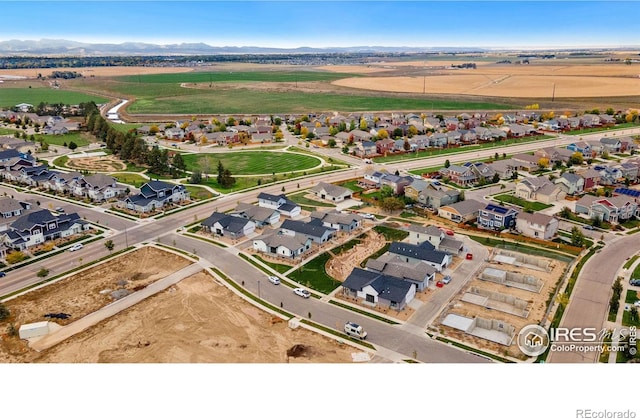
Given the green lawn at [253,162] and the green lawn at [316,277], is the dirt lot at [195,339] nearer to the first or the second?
the green lawn at [316,277]

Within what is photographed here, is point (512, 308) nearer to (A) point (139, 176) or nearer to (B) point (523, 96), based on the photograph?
(A) point (139, 176)

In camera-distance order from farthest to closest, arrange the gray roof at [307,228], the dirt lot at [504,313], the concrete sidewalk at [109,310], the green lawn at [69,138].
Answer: the green lawn at [69,138]
the gray roof at [307,228]
the concrete sidewalk at [109,310]
the dirt lot at [504,313]

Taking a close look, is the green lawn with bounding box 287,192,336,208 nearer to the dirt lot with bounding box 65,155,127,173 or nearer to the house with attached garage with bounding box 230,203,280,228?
the house with attached garage with bounding box 230,203,280,228

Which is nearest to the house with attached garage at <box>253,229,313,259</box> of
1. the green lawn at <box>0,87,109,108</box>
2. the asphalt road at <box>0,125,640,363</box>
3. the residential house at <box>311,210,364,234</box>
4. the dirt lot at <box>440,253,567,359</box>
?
the asphalt road at <box>0,125,640,363</box>

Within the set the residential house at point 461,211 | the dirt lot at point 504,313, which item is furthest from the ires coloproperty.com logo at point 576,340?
the residential house at point 461,211

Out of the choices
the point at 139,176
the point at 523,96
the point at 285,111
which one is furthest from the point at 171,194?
the point at 523,96

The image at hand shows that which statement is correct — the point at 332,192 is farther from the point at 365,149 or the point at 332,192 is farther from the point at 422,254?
the point at 365,149
